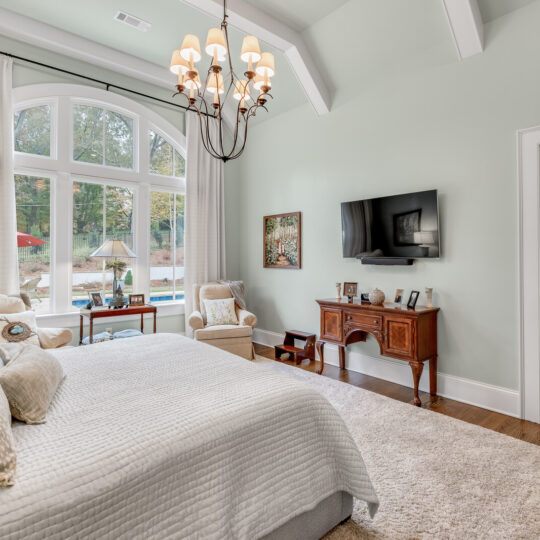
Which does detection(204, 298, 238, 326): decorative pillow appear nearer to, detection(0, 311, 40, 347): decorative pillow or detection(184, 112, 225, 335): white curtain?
detection(184, 112, 225, 335): white curtain

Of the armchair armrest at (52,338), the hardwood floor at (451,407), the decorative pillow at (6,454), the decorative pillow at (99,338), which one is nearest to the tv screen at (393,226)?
the hardwood floor at (451,407)

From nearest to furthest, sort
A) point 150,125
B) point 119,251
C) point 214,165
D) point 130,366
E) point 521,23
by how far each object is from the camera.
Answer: point 130,366 → point 521,23 → point 119,251 → point 150,125 → point 214,165

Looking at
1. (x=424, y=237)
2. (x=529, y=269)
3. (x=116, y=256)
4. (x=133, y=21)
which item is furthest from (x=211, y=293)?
(x=529, y=269)

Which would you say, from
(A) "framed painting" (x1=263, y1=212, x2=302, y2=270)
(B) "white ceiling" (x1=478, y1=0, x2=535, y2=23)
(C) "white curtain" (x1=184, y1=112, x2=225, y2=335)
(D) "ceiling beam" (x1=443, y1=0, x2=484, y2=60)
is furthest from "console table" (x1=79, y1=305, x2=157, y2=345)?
(B) "white ceiling" (x1=478, y1=0, x2=535, y2=23)

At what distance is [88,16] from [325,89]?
2.63 metres

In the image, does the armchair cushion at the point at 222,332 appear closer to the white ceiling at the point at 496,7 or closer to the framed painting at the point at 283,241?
the framed painting at the point at 283,241

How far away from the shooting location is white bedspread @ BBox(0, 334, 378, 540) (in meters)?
0.97

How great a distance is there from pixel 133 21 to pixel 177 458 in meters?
4.23

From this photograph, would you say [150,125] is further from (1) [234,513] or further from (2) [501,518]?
(2) [501,518]

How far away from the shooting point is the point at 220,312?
436cm

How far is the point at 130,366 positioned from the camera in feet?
6.45

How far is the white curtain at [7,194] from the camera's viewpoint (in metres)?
3.42

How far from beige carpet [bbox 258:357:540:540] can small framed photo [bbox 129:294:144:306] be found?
2618 millimetres

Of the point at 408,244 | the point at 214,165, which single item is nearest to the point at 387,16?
the point at 408,244
